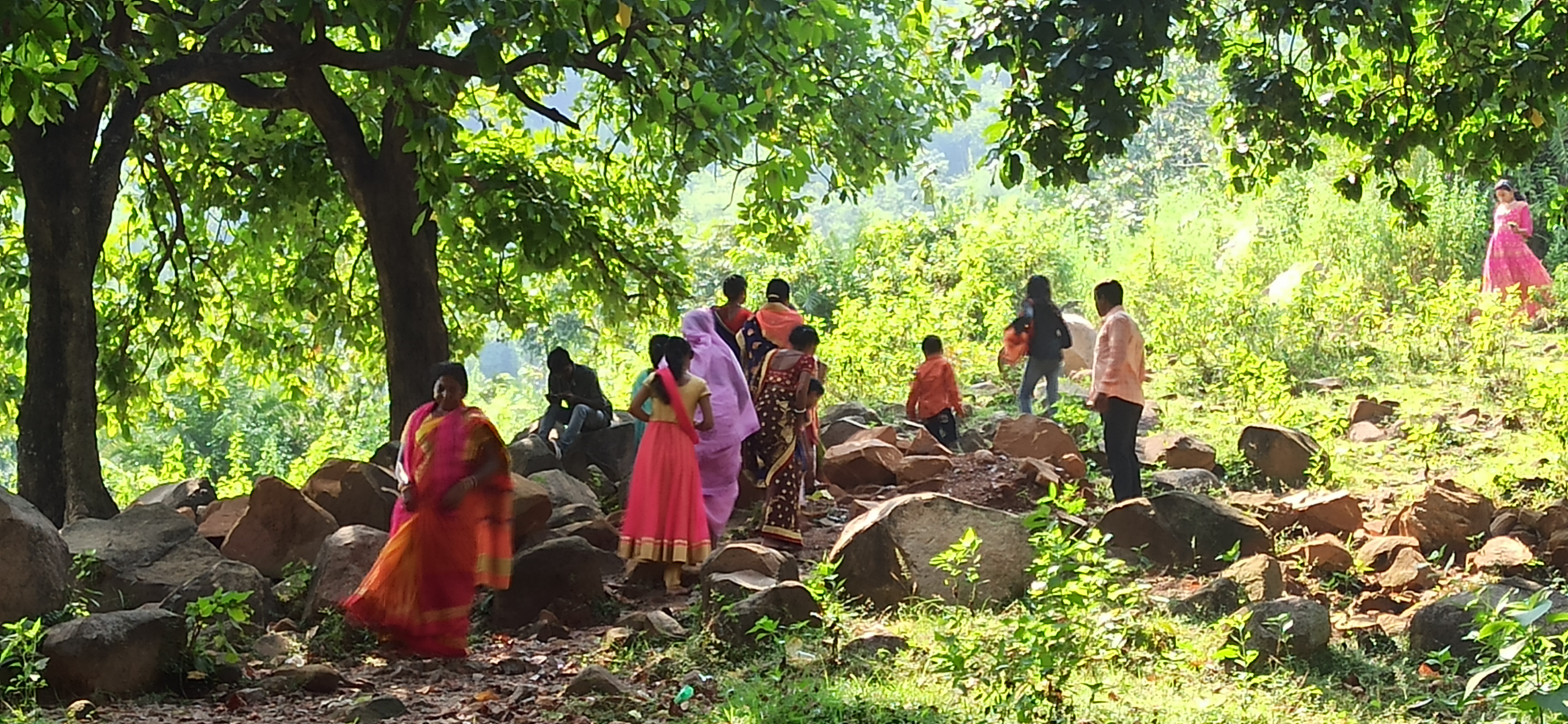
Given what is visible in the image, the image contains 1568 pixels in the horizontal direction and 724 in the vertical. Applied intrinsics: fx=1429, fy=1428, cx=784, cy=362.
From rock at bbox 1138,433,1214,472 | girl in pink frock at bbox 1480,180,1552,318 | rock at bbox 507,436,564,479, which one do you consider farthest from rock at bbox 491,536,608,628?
girl in pink frock at bbox 1480,180,1552,318

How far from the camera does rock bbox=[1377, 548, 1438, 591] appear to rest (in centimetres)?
709

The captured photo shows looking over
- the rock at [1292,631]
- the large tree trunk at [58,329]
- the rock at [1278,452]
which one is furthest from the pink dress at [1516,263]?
the large tree trunk at [58,329]

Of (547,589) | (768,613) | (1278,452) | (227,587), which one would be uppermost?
(1278,452)

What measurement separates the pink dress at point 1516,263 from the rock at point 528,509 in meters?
9.79

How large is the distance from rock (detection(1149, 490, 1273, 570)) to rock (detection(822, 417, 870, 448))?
13.9 ft

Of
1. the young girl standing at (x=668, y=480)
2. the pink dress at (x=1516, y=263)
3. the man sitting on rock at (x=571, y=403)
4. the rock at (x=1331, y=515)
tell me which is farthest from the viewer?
the pink dress at (x=1516, y=263)

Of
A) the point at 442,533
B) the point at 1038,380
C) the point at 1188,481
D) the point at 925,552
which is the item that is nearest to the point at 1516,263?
the point at 1038,380

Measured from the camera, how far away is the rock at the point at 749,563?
23.9ft

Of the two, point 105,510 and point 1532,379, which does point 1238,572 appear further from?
point 105,510

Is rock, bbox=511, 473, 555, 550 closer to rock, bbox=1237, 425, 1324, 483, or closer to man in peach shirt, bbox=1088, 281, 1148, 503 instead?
man in peach shirt, bbox=1088, 281, 1148, 503

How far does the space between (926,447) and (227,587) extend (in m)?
5.57

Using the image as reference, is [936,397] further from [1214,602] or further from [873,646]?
[873,646]

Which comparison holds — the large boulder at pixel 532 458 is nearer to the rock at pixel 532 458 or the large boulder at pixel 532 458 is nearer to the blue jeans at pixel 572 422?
the rock at pixel 532 458

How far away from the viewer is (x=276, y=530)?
846 centimetres
